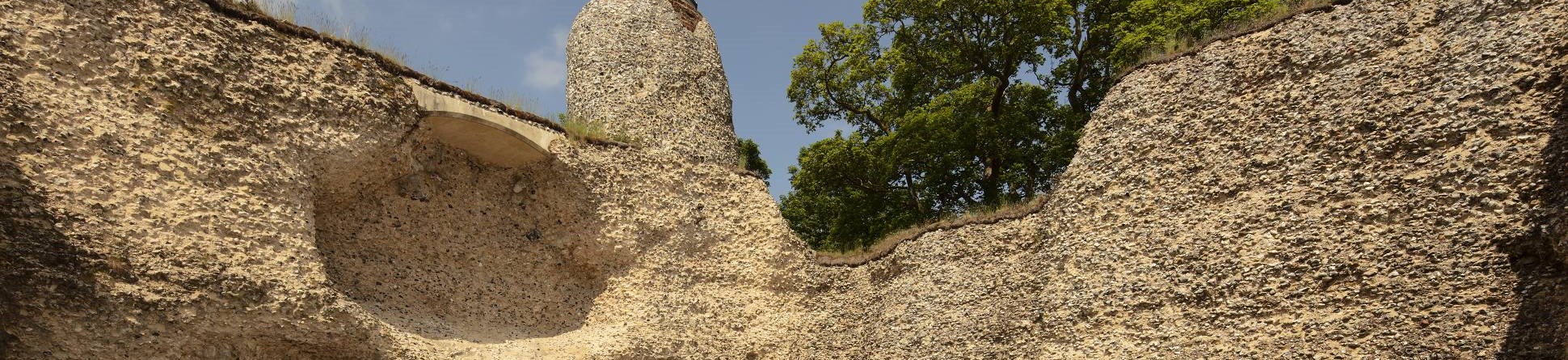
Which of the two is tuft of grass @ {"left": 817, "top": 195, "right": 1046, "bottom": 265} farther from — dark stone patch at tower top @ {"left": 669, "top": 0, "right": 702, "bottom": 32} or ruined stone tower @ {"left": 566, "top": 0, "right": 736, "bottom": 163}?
dark stone patch at tower top @ {"left": 669, "top": 0, "right": 702, "bottom": 32}

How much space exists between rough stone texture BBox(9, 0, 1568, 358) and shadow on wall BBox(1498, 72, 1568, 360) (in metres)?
A: 0.02

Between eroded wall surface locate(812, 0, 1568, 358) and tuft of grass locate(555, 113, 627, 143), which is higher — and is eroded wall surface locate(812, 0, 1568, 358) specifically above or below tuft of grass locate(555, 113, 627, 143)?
below

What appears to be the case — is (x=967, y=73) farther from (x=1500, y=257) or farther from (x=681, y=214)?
(x=1500, y=257)

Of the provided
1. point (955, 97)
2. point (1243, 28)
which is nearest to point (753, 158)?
point (955, 97)

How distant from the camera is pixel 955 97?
18.9 meters

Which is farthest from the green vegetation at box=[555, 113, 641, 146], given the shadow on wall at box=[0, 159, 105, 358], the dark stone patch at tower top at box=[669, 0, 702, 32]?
the shadow on wall at box=[0, 159, 105, 358]

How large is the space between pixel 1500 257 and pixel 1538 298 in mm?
416

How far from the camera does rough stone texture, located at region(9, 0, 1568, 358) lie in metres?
8.13

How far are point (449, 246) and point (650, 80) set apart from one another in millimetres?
4423

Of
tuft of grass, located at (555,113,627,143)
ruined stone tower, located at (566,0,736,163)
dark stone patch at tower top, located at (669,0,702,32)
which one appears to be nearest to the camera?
tuft of grass, located at (555,113,627,143)

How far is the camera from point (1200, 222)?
9961 mm

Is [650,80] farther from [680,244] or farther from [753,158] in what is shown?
[753,158]

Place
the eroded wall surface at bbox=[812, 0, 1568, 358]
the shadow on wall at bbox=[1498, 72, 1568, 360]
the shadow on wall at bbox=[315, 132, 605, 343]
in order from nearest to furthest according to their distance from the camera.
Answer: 1. the shadow on wall at bbox=[1498, 72, 1568, 360]
2. the eroded wall surface at bbox=[812, 0, 1568, 358]
3. the shadow on wall at bbox=[315, 132, 605, 343]

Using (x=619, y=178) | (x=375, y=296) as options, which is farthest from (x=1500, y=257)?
(x=375, y=296)
